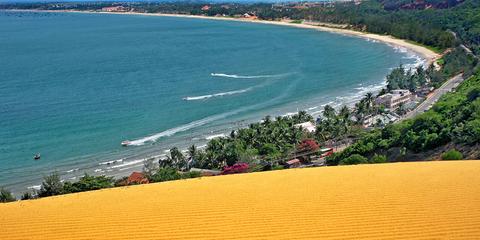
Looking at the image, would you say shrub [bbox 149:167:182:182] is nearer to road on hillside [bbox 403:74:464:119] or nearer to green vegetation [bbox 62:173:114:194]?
green vegetation [bbox 62:173:114:194]

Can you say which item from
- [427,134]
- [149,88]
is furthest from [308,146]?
[149,88]

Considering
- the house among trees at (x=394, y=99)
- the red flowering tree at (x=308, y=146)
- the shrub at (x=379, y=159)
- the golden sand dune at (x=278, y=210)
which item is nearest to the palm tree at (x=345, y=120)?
the red flowering tree at (x=308, y=146)

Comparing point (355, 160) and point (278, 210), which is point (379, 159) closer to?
point (355, 160)

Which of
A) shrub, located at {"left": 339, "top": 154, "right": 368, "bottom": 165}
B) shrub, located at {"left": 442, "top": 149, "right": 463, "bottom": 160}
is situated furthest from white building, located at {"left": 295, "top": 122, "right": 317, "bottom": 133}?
shrub, located at {"left": 442, "top": 149, "right": 463, "bottom": 160}

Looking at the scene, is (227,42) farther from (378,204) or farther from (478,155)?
(378,204)

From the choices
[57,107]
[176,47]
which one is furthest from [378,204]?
[176,47]
